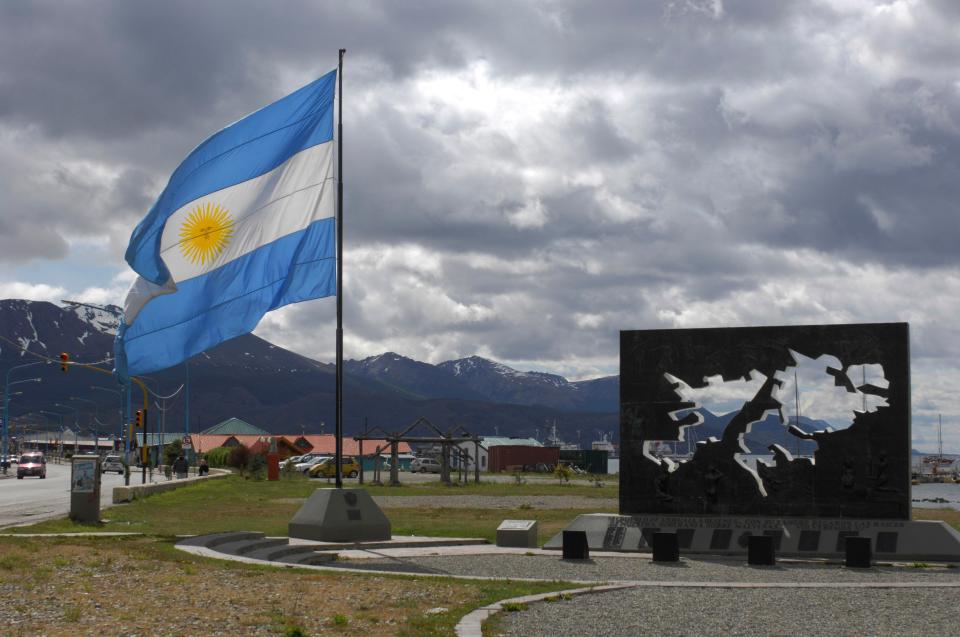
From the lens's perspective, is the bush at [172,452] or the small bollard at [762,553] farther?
the bush at [172,452]

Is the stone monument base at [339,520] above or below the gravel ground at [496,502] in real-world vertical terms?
above

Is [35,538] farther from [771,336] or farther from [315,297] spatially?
[771,336]

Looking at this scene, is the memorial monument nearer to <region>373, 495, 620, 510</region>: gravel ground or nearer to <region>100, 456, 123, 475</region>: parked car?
<region>373, 495, 620, 510</region>: gravel ground

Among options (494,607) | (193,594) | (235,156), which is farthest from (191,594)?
(235,156)

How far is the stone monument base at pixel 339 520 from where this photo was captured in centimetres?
2405

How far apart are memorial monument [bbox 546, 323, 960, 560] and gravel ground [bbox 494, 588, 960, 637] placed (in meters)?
7.10

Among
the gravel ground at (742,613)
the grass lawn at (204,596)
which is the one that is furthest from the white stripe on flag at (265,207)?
the gravel ground at (742,613)

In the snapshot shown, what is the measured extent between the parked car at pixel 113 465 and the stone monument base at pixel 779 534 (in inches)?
A: 2939

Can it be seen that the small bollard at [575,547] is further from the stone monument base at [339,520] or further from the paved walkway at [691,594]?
the stone monument base at [339,520]

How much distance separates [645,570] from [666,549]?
1968mm

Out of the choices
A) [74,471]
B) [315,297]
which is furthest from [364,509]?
[74,471]

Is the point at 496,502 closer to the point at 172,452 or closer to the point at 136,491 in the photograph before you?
the point at 136,491

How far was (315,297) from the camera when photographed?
22.8 metres

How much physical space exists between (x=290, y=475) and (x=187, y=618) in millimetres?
67286
